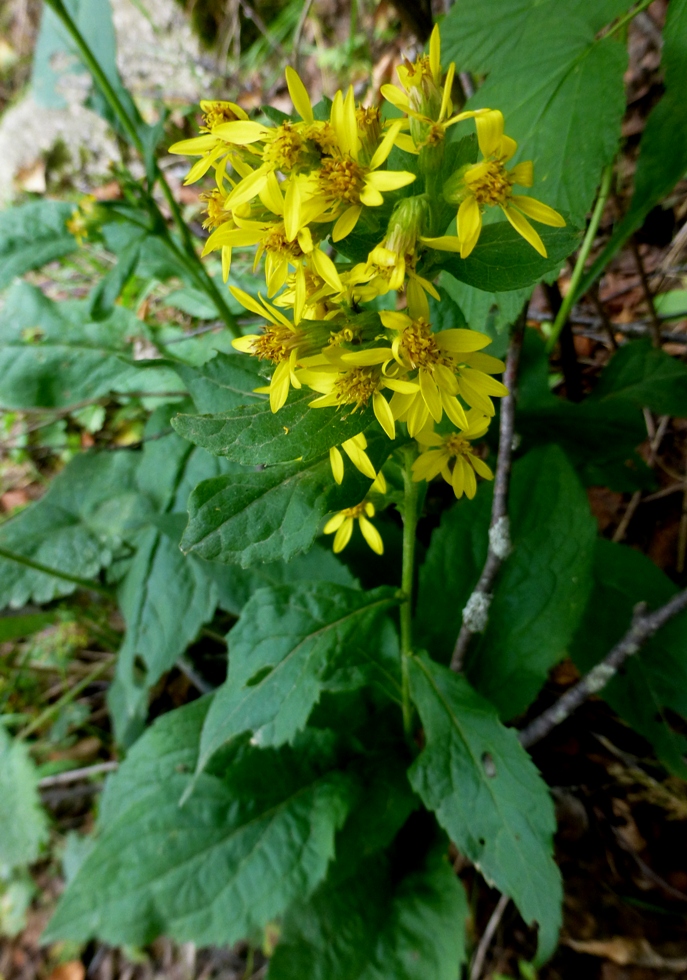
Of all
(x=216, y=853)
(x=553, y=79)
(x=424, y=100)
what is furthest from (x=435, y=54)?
(x=216, y=853)

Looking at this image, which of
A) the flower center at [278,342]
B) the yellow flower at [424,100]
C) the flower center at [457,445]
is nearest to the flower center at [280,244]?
the flower center at [278,342]

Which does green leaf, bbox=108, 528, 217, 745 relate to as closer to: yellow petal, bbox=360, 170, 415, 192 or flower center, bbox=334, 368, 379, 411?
flower center, bbox=334, 368, 379, 411

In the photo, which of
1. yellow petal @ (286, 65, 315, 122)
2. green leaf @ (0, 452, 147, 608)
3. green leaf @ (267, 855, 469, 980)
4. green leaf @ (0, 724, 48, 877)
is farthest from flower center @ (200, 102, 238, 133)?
green leaf @ (0, 724, 48, 877)

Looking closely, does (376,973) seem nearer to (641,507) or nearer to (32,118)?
(641,507)

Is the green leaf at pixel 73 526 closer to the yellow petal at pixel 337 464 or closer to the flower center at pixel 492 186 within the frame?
the yellow petal at pixel 337 464

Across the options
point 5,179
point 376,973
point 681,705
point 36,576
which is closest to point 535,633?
point 681,705

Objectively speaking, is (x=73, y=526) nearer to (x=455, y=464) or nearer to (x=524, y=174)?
(x=455, y=464)
